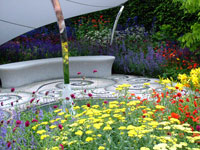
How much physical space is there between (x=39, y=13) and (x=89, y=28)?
13.3 feet

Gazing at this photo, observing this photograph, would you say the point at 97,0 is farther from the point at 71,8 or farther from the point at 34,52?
the point at 34,52

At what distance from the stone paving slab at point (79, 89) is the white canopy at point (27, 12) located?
1.24m

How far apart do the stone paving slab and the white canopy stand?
4.07 ft

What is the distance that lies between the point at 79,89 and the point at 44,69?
5.13ft

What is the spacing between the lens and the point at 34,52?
7777mm

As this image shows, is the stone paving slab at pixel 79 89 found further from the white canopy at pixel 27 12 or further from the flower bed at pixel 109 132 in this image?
Result: the flower bed at pixel 109 132

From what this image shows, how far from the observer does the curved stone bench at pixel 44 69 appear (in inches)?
236

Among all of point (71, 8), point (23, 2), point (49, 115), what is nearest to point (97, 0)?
point (71, 8)

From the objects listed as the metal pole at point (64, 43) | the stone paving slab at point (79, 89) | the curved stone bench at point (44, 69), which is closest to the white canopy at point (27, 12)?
the curved stone bench at point (44, 69)

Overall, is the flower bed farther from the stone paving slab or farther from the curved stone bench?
the curved stone bench

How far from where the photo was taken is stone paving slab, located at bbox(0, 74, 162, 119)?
4.92 meters

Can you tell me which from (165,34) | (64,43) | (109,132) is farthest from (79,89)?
(165,34)

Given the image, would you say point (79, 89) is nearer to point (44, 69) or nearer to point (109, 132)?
point (44, 69)

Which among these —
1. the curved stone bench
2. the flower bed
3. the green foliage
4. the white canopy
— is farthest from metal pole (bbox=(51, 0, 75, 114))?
the green foliage
